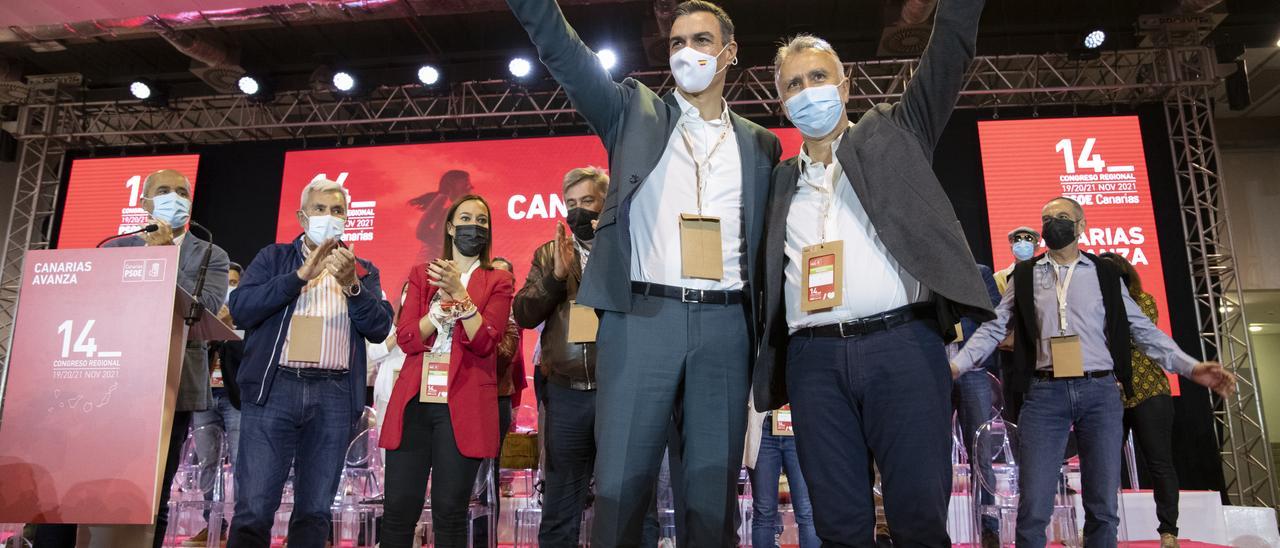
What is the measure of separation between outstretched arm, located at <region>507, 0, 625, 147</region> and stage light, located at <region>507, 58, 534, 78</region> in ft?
22.7

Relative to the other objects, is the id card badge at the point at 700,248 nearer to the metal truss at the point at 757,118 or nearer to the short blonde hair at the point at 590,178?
the short blonde hair at the point at 590,178

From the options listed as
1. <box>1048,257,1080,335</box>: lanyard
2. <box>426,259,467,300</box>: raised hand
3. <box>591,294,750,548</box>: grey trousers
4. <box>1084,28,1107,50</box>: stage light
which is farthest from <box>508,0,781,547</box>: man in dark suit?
<box>1084,28,1107,50</box>: stage light

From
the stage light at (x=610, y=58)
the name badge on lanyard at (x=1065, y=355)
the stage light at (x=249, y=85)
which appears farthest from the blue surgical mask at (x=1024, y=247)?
the stage light at (x=249, y=85)

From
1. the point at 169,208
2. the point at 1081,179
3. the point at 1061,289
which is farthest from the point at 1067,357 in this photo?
the point at 1081,179

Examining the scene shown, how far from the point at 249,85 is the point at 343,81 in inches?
41.1

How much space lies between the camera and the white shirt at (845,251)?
6.79ft

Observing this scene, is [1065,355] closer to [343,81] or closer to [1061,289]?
[1061,289]

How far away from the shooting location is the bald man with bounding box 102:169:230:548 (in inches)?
128

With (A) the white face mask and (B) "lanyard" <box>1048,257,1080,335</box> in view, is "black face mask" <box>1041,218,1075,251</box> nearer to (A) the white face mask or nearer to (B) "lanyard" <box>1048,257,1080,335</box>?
(B) "lanyard" <box>1048,257,1080,335</box>

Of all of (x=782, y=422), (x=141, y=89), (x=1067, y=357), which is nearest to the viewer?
(x=1067, y=357)

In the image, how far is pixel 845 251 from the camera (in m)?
2.11

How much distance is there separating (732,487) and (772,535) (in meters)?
2.24

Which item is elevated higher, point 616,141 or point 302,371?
point 616,141

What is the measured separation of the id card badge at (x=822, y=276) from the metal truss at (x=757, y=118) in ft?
22.2
